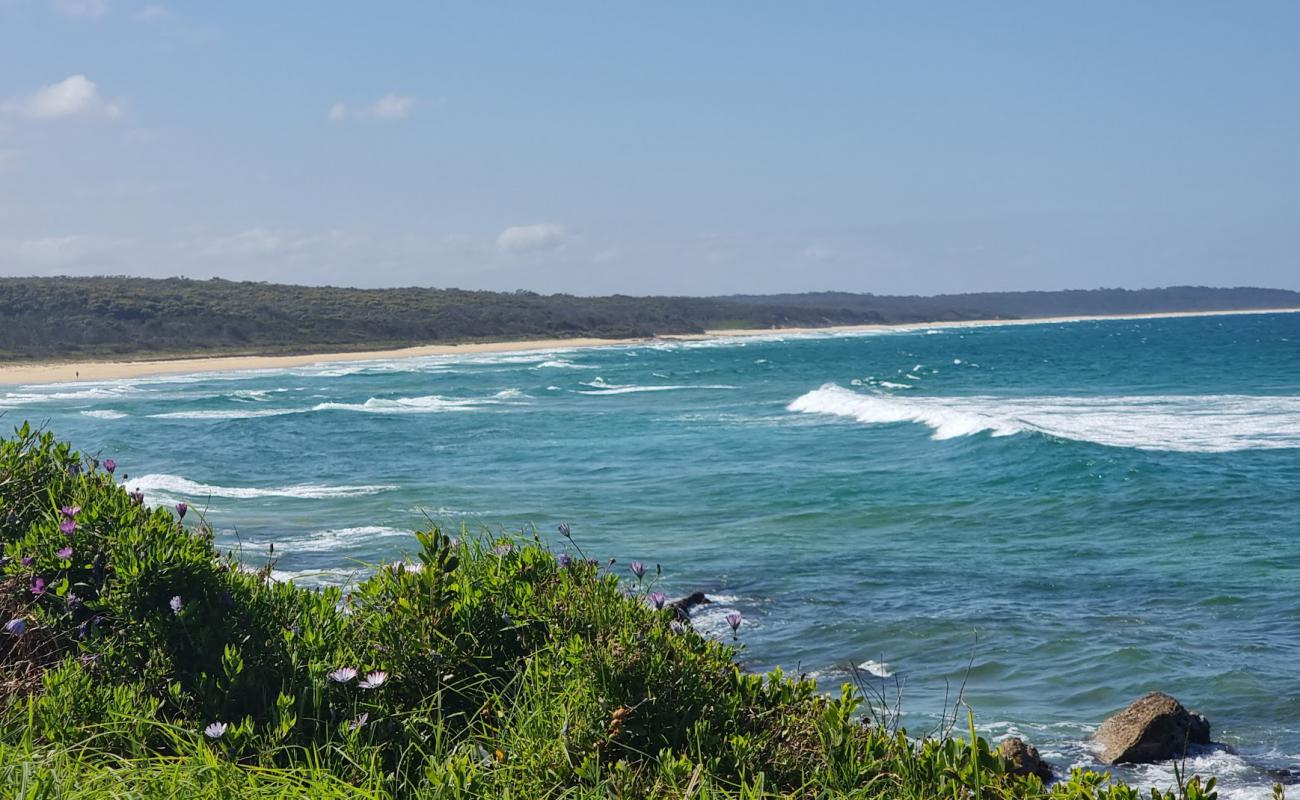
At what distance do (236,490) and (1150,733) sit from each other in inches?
632

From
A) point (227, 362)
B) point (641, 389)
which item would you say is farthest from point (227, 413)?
point (227, 362)

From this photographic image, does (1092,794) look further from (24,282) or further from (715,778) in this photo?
(24,282)

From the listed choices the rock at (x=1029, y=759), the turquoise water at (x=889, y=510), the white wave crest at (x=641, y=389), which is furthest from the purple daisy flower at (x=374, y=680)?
the white wave crest at (x=641, y=389)

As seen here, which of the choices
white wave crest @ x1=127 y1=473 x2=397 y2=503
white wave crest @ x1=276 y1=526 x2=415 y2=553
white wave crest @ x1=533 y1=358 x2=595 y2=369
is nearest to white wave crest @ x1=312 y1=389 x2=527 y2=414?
white wave crest @ x1=127 y1=473 x2=397 y2=503

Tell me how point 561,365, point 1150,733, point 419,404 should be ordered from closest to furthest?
point 1150,733
point 419,404
point 561,365

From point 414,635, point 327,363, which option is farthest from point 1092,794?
point 327,363

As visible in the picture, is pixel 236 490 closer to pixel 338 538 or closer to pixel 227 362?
pixel 338 538

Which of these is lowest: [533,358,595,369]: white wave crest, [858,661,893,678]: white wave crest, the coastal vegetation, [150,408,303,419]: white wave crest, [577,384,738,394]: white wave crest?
[858,661,893,678]: white wave crest

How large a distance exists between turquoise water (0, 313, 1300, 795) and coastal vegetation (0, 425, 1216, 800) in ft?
3.52

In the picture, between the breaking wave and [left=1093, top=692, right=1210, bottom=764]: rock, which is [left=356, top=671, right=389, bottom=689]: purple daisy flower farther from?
the breaking wave

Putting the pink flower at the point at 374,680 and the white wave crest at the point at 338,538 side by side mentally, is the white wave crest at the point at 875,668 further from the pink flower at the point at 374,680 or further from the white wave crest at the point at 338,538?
the white wave crest at the point at 338,538

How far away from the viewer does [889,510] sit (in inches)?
717

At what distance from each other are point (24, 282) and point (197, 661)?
107 metres

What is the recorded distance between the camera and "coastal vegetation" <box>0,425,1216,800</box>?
339cm
